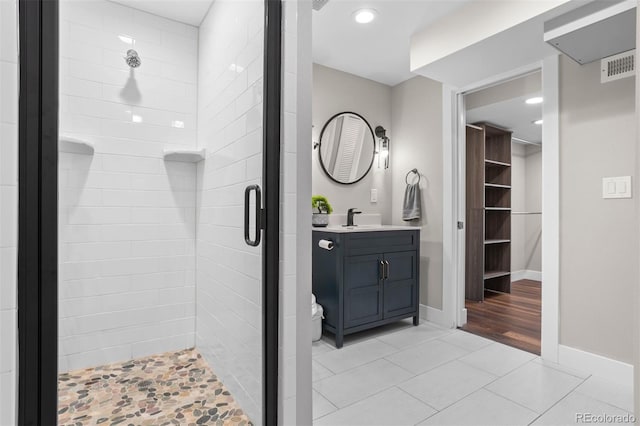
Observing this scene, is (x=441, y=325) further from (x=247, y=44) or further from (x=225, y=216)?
(x=247, y=44)

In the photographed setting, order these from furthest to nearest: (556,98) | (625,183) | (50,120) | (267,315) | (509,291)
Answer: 1. (509,291)
2. (556,98)
3. (625,183)
4. (267,315)
5. (50,120)

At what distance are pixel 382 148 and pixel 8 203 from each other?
321 cm

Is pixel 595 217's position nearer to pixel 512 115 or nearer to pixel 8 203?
pixel 512 115

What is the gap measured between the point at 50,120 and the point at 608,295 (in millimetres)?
2785

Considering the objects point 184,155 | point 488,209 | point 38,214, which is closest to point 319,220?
point 184,155

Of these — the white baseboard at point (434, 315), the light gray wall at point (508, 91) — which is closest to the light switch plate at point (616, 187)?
the light gray wall at point (508, 91)

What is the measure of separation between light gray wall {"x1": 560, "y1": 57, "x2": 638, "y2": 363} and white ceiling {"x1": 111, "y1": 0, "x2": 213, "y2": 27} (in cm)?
228

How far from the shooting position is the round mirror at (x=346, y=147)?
10.8ft

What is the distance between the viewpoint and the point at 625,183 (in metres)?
2.02

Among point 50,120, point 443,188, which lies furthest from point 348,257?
point 50,120

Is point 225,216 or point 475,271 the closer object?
point 225,216

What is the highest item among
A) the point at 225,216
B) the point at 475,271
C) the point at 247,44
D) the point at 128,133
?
the point at 247,44

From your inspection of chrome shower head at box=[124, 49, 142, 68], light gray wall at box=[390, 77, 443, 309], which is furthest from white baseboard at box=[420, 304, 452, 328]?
chrome shower head at box=[124, 49, 142, 68]

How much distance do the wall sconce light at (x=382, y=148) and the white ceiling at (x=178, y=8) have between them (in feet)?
7.04
